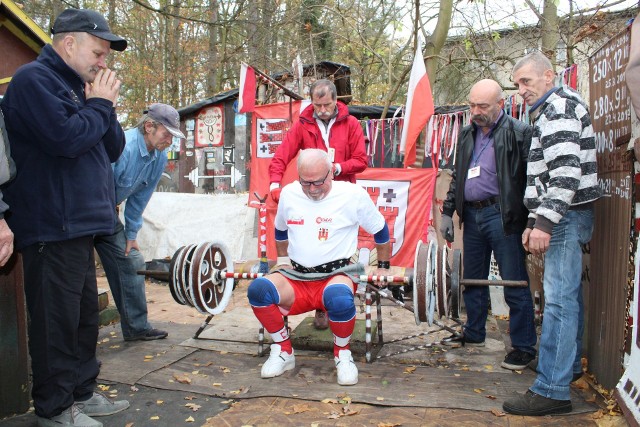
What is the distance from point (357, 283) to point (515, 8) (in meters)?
8.97

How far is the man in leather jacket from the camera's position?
3875mm

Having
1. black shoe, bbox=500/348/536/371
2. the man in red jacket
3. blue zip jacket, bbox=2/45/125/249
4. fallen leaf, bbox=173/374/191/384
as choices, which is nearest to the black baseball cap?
blue zip jacket, bbox=2/45/125/249

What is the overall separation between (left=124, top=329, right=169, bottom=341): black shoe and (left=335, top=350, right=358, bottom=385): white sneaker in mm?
1829

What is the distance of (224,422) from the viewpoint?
122 inches

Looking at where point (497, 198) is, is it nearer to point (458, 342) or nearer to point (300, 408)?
point (458, 342)

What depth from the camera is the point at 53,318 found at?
2811 millimetres

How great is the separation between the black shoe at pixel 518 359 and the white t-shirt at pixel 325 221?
54.8 inches

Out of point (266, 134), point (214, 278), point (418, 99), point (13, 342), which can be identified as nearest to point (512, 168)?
point (214, 278)

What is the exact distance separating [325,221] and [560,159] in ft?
5.30

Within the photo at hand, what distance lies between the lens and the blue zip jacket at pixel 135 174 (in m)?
4.22

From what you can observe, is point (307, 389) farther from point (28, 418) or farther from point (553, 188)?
point (553, 188)

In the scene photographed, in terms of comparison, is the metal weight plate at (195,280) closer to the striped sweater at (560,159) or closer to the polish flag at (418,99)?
the striped sweater at (560,159)

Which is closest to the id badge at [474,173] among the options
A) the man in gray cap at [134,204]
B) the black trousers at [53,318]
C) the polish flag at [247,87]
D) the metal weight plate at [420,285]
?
the metal weight plate at [420,285]

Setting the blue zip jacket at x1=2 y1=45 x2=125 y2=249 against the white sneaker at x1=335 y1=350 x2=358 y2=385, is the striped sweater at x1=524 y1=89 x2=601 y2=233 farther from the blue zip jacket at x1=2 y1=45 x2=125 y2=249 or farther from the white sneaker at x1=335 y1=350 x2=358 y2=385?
the blue zip jacket at x1=2 y1=45 x2=125 y2=249
